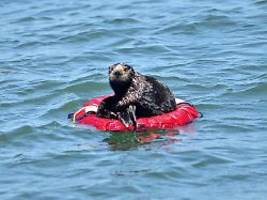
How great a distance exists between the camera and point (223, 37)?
57.8 feet

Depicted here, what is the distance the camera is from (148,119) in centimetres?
1152

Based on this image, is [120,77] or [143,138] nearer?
[143,138]

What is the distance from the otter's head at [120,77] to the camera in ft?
38.0

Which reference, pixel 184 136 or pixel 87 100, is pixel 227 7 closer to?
pixel 87 100

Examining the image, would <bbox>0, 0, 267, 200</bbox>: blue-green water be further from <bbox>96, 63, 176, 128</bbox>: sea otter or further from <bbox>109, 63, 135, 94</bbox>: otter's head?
<bbox>109, 63, 135, 94</bbox>: otter's head

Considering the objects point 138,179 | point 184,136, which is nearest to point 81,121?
point 184,136

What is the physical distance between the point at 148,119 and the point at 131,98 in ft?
1.32

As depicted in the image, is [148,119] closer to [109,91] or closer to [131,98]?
[131,98]

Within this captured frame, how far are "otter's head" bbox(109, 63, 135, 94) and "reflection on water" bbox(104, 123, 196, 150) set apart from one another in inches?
25.2

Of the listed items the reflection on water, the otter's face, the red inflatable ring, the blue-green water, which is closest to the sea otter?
the otter's face

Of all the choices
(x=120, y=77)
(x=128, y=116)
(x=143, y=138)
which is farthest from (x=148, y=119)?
(x=120, y=77)

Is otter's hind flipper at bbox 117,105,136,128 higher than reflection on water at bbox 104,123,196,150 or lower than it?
higher

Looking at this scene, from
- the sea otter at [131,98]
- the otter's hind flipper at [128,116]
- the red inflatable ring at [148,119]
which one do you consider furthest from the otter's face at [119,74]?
the red inflatable ring at [148,119]

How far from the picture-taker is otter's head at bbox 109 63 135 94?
11578mm
